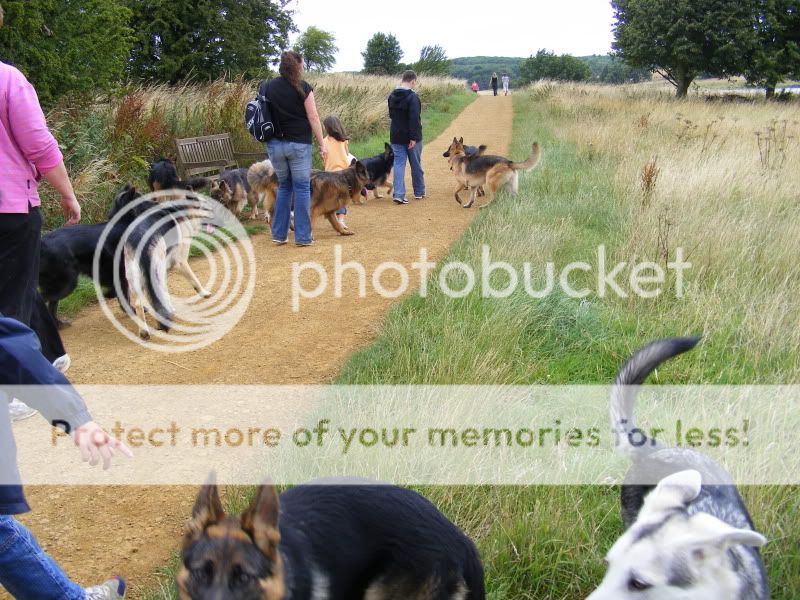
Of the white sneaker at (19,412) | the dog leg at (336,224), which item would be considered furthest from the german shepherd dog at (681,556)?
the dog leg at (336,224)

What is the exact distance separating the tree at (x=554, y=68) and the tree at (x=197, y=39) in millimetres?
68961

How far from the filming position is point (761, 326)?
479cm

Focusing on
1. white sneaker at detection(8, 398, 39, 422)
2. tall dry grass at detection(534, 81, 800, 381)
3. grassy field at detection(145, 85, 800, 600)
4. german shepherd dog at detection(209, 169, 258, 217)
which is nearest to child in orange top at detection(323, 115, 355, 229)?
german shepherd dog at detection(209, 169, 258, 217)

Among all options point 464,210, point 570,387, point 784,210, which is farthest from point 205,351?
point 784,210

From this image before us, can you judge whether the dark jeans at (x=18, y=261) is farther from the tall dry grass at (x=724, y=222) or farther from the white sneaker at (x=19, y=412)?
the tall dry grass at (x=724, y=222)

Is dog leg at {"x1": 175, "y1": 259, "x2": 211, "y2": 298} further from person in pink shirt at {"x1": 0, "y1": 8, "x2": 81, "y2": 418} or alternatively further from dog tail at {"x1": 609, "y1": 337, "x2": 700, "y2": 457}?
dog tail at {"x1": 609, "y1": 337, "x2": 700, "y2": 457}

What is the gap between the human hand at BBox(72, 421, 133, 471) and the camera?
180 centimetres

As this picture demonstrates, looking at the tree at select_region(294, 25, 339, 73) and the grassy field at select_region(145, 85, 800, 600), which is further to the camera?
the tree at select_region(294, 25, 339, 73)

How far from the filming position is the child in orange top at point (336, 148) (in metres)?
10.0

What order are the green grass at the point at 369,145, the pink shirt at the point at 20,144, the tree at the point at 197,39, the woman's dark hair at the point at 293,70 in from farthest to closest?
the tree at the point at 197,39, the woman's dark hair at the point at 293,70, the green grass at the point at 369,145, the pink shirt at the point at 20,144

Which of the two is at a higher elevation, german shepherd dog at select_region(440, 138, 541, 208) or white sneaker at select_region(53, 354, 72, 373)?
german shepherd dog at select_region(440, 138, 541, 208)

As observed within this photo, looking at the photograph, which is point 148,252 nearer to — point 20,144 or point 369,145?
point 20,144

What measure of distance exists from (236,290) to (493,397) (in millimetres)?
3882

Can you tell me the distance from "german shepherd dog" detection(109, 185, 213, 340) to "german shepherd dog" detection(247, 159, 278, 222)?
12.3 feet
